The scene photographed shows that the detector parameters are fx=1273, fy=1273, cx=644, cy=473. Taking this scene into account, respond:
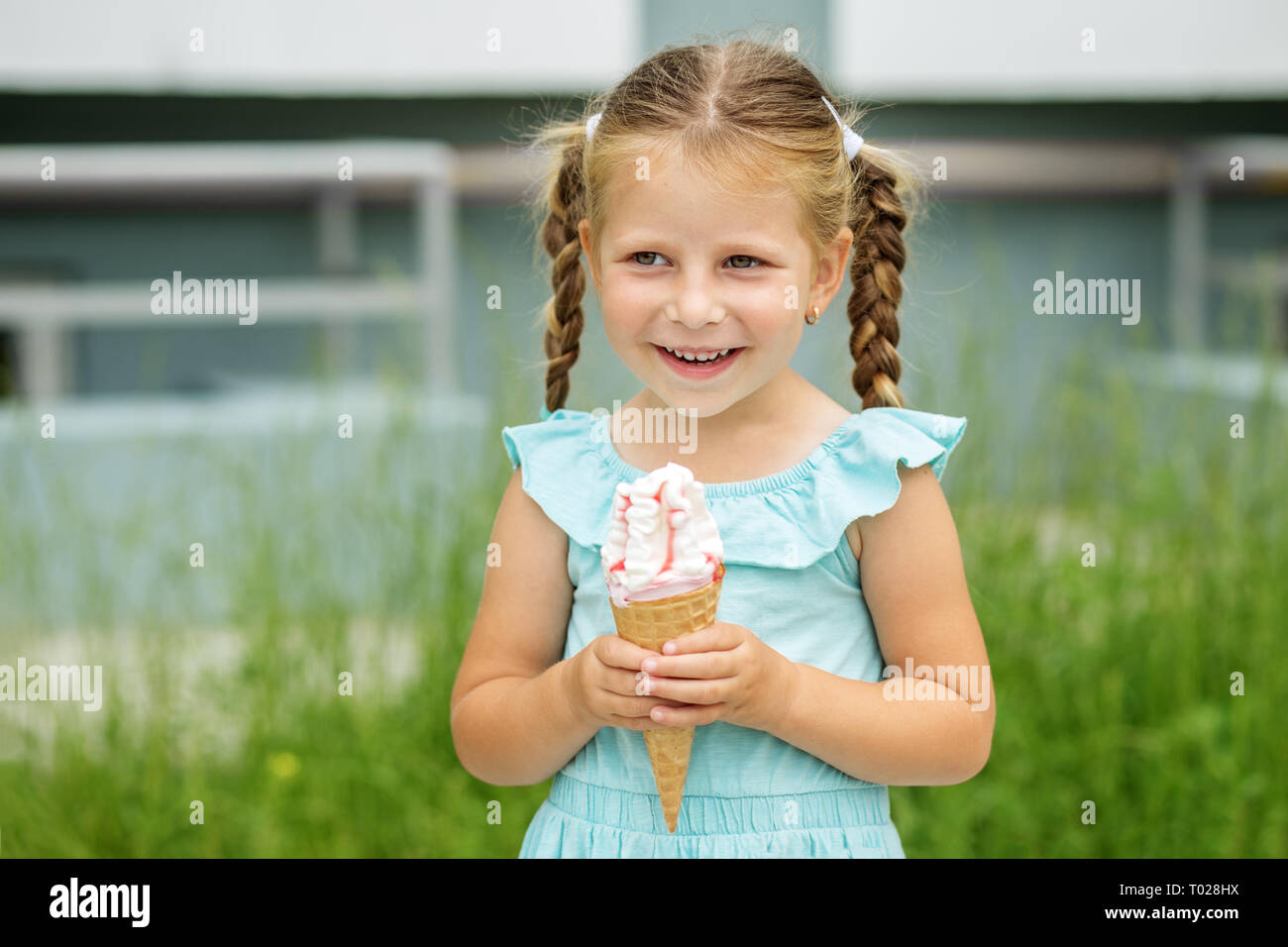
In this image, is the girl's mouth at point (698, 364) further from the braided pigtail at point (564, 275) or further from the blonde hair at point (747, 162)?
the braided pigtail at point (564, 275)

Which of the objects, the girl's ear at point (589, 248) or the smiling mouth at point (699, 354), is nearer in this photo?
the smiling mouth at point (699, 354)

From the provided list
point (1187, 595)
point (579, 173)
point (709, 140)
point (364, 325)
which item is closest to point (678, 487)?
point (709, 140)

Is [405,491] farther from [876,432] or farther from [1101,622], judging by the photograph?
[876,432]

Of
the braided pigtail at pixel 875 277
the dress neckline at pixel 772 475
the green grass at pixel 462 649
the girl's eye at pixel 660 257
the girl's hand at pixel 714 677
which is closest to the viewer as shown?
the girl's hand at pixel 714 677

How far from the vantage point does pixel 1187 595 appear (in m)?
3.06

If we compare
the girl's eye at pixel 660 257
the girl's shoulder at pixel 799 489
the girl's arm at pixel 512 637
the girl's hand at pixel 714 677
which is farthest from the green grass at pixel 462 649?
the girl's eye at pixel 660 257

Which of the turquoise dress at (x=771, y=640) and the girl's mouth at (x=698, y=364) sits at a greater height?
the girl's mouth at (x=698, y=364)

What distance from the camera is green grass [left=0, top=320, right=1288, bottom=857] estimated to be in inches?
111

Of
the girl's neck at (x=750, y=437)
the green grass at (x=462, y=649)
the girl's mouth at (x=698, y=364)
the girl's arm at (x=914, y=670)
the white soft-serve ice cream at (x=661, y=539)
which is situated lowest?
the green grass at (x=462, y=649)

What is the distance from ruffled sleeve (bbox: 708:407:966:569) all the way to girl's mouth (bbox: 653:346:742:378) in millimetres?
156

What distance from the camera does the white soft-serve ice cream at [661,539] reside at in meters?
1.20

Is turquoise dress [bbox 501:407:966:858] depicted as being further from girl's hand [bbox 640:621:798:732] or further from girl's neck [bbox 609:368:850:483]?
girl's hand [bbox 640:621:798:732]

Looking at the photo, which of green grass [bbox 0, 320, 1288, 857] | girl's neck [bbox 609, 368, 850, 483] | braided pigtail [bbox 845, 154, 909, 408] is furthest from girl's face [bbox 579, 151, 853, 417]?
green grass [bbox 0, 320, 1288, 857]

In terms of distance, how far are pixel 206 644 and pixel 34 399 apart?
217 centimetres
